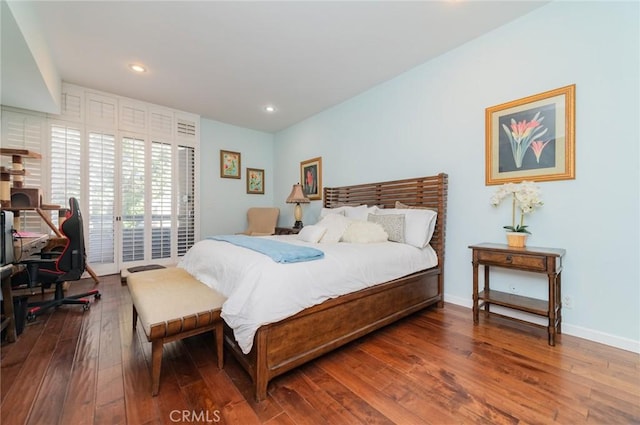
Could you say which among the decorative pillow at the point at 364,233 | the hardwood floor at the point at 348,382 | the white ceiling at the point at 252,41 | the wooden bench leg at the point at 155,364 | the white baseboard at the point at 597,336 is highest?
the white ceiling at the point at 252,41

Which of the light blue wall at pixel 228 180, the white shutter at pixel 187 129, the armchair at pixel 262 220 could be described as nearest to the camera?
the white shutter at pixel 187 129

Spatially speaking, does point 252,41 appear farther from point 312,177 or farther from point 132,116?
point 132,116

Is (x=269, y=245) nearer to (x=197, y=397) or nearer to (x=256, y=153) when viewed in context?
(x=197, y=397)

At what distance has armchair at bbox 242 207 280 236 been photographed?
16.5ft

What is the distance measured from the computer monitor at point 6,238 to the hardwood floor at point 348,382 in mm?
635

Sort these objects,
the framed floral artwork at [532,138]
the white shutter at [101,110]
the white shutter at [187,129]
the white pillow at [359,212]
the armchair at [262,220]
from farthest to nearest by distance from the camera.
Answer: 1. the armchair at [262,220]
2. the white shutter at [187,129]
3. the white shutter at [101,110]
4. the white pillow at [359,212]
5. the framed floral artwork at [532,138]

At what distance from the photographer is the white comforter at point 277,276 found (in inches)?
57.4

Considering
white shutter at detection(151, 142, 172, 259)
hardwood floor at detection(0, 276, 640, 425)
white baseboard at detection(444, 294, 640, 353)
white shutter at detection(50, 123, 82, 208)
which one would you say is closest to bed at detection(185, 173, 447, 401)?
hardwood floor at detection(0, 276, 640, 425)

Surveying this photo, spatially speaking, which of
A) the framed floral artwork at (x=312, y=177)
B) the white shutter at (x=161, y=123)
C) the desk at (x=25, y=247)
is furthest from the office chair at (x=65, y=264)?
the framed floral artwork at (x=312, y=177)

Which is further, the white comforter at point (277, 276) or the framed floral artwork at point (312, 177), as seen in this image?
the framed floral artwork at point (312, 177)

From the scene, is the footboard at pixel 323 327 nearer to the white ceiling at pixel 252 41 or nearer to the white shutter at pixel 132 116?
the white ceiling at pixel 252 41

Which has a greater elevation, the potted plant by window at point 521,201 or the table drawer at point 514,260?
the potted plant by window at point 521,201

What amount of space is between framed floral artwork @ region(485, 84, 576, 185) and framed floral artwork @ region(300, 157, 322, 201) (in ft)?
8.62

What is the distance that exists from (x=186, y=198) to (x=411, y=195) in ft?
12.3
